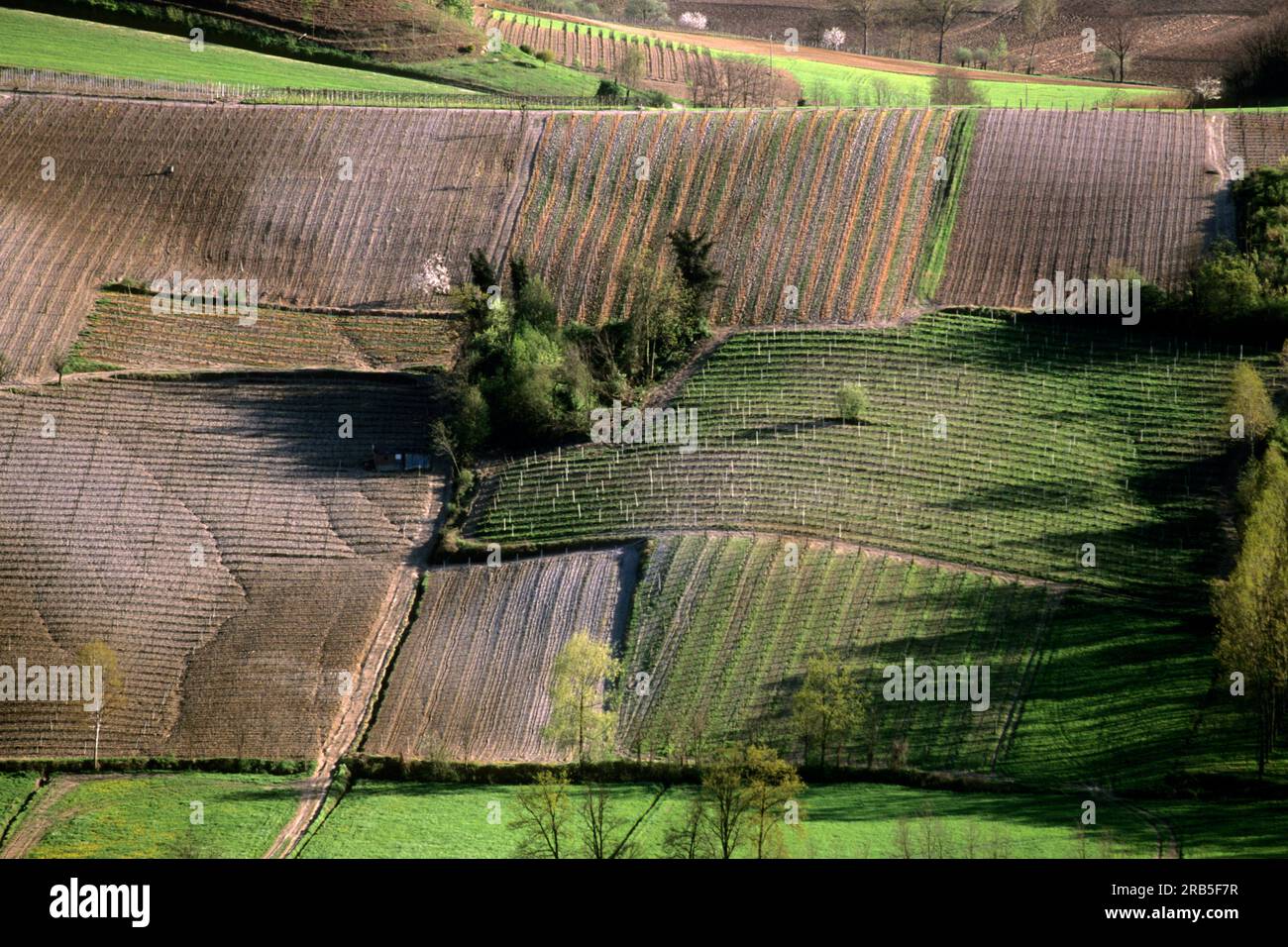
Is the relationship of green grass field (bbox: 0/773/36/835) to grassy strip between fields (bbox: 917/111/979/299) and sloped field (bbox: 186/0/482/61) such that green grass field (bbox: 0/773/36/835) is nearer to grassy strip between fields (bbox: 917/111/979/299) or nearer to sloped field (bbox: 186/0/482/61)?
grassy strip between fields (bbox: 917/111/979/299)

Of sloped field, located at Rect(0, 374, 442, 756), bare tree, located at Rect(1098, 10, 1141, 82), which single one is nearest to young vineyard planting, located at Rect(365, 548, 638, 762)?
sloped field, located at Rect(0, 374, 442, 756)

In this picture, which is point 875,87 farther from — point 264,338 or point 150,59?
point 264,338

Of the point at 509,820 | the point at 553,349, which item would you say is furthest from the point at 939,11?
the point at 509,820

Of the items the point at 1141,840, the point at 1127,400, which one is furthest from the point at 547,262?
the point at 1141,840

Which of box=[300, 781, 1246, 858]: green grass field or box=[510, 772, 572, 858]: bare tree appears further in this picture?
box=[510, 772, 572, 858]: bare tree

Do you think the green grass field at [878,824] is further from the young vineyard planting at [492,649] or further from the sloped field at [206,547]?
the sloped field at [206,547]

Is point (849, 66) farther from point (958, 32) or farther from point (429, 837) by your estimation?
point (429, 837)

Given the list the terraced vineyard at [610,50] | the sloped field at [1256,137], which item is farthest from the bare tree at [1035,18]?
the sloped field at [1256,137]
